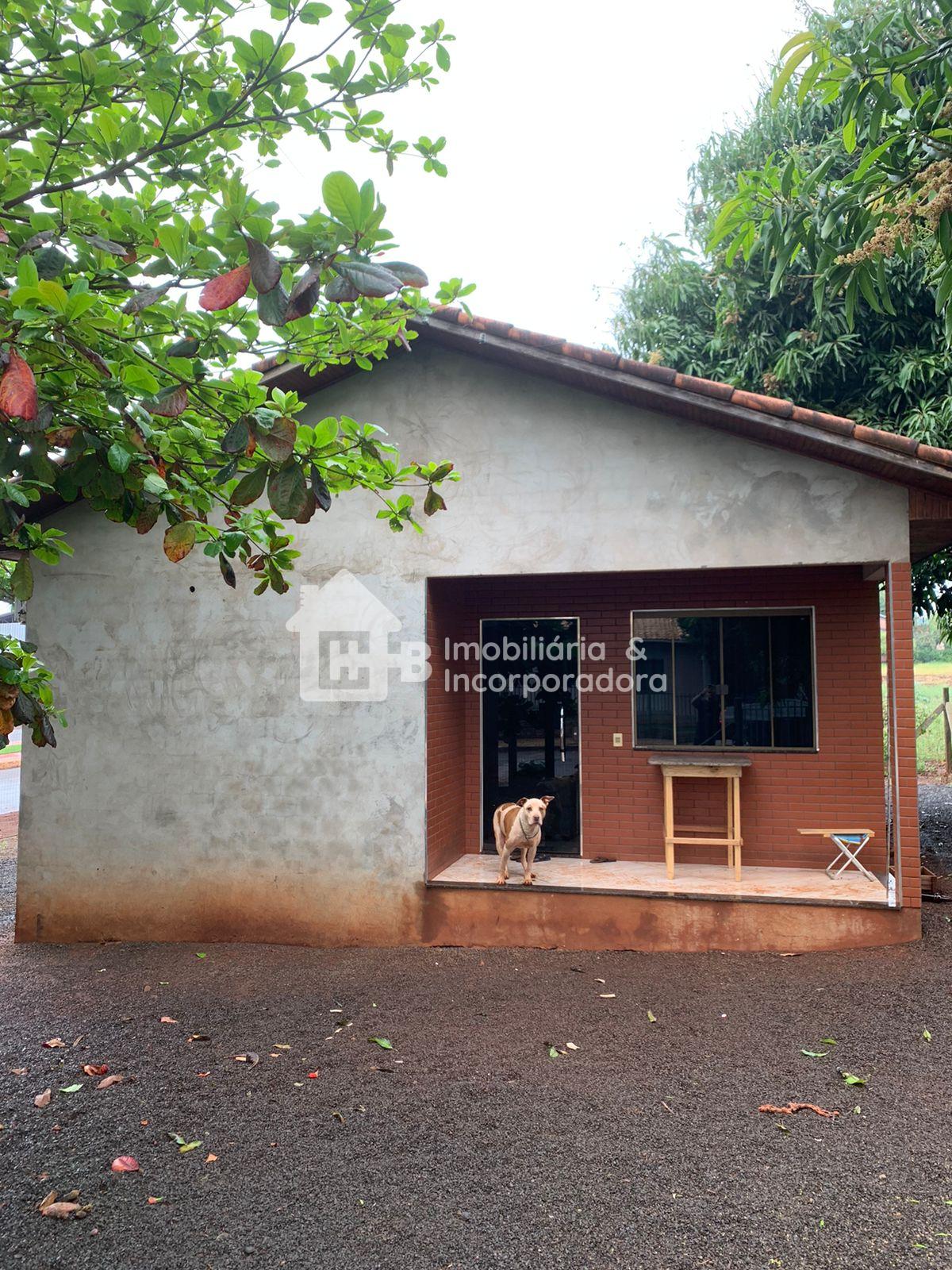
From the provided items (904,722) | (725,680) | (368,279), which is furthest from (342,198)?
(725,680)

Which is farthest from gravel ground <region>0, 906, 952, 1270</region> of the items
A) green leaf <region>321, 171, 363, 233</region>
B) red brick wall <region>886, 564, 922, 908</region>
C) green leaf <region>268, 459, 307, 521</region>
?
green leaf <region>321, 171, 363, 233</region>

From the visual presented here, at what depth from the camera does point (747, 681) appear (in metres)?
7.88

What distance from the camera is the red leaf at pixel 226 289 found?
2018mm

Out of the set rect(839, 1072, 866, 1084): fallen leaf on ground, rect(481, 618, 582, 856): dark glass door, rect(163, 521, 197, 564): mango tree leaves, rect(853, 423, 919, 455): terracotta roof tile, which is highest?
rect(853, 423, 919, 455): terracotta roof tile

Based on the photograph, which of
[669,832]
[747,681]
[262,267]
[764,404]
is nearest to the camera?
[262,267]

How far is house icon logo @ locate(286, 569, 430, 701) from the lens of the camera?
691 centimetres

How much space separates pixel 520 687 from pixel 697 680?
171 cm

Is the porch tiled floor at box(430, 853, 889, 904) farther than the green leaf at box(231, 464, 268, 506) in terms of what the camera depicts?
Yes

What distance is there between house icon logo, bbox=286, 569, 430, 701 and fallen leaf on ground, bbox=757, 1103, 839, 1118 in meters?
3.83

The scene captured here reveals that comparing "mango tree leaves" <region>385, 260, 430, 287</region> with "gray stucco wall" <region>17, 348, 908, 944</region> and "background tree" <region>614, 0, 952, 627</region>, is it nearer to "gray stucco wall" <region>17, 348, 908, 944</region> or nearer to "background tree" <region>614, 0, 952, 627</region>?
"background tree" <region>614, 0, 952, 627</region>

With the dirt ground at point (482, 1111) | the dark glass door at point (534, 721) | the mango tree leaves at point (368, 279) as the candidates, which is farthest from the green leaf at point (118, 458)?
the dark glass door at point (534, 721)

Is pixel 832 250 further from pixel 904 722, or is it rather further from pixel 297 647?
pixel 297 647

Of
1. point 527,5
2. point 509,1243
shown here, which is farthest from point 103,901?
point 527,5

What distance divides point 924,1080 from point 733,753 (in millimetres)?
3601
